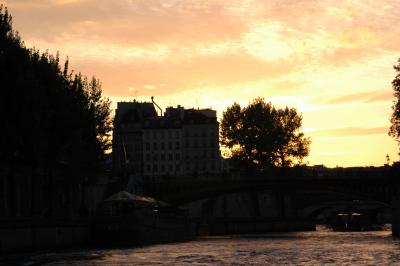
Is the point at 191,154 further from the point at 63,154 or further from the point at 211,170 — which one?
the point at 63,154

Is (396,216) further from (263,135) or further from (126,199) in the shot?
(263,135)

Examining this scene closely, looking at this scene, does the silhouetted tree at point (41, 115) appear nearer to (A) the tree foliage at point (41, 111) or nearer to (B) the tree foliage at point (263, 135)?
(A) the tree foliage at point (41, 111)

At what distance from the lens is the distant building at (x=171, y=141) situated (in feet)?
613

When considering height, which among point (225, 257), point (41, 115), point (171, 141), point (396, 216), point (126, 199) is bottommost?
point (225, 257)

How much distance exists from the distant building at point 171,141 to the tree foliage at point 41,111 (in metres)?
109

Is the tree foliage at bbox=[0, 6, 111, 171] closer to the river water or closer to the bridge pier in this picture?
the river water

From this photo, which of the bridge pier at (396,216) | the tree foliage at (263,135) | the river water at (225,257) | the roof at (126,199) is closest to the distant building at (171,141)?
the tree foliage at (263,135)

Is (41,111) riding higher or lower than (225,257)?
higher

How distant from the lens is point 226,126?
156 m

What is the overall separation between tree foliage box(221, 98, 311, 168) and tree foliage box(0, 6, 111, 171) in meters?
76.0

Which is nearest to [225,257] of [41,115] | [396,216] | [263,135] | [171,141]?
[41,115]

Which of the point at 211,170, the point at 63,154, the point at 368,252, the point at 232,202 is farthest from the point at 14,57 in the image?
the point at 211,170

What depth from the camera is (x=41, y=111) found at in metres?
62.4

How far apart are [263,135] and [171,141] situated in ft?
135
